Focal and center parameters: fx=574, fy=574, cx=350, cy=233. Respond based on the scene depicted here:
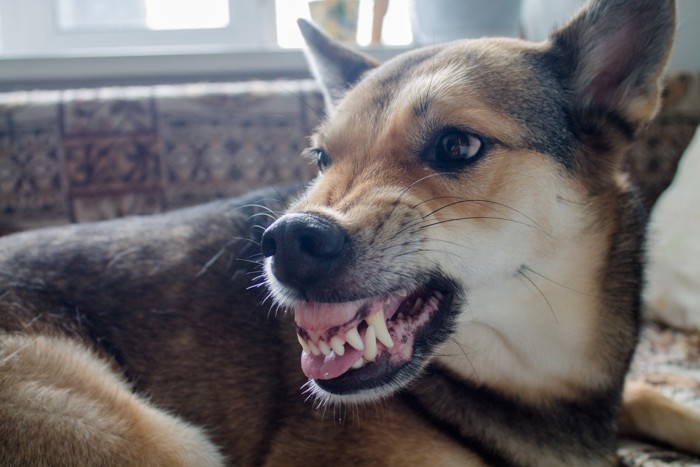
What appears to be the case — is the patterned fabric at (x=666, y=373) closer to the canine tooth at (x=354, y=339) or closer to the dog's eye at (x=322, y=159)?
the canine tooth at (x=354, y=339)

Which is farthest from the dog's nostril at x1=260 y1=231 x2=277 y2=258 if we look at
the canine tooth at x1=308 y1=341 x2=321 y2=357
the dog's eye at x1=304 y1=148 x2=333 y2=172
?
the dog's eye at x1=304 y1=148 x2=333 y2=172

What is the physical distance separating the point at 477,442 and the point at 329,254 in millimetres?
581

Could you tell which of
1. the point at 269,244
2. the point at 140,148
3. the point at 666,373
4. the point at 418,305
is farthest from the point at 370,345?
the point at 140,148

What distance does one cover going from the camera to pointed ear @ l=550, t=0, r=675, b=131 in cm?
115

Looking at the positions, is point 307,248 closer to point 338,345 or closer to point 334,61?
point 338,345

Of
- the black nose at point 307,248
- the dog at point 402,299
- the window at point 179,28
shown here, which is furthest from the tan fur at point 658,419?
the window at point 179,28

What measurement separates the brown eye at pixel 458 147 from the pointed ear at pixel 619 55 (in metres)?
0.30

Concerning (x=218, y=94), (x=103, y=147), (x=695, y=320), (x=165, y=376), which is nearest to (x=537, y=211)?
(x=165, y=376)

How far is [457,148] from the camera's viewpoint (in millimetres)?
1072

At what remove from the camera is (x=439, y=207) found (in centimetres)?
103

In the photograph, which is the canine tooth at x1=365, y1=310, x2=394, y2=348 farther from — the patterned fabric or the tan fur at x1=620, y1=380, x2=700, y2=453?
the tan fur at x1=620, y1=380, x2=700, y2=453

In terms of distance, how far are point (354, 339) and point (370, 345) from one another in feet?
0.09

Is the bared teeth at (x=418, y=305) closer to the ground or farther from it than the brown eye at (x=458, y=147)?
closer to the ground

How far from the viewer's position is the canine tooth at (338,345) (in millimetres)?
957
